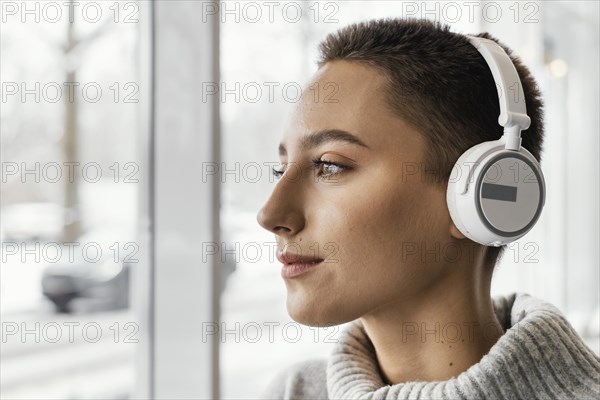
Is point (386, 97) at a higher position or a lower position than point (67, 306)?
higher

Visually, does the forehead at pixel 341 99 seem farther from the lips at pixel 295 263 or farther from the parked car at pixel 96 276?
the parked car at pixel 96 276

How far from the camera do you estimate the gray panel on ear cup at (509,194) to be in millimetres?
879

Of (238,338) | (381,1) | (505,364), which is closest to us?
(505,364)

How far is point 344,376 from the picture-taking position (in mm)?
1039

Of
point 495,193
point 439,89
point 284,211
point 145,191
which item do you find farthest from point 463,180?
point 145,191

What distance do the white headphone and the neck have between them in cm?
13

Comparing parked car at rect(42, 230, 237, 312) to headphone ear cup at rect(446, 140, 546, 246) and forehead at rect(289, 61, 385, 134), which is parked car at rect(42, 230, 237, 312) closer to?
forehead at rect(289, 61, 385, 134)

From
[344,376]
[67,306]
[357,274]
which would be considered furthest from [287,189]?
[67,306]

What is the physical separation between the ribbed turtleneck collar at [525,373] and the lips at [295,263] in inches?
7.9

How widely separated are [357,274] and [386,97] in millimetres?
271

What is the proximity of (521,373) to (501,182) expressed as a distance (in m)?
0.28

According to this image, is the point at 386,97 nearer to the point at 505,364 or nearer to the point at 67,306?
the point at 505,364

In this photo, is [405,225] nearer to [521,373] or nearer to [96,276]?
[521,373]

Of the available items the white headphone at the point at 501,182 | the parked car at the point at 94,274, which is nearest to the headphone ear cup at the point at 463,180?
the white headphone at the point at 501,182
